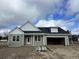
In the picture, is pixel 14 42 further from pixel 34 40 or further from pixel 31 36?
pixel 34 40

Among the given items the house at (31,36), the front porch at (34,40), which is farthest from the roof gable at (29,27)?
the front porch at (34,40)

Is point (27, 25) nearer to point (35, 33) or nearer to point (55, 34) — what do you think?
point (35, 33)

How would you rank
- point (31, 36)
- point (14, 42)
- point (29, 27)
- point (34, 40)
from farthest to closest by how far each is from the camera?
point (29, 27) → point (31, 36) → point (34, 40) → point (14, 42)

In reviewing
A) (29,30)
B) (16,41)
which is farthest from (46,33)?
(16,41)

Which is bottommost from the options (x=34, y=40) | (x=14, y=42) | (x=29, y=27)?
(x=14, y=42)

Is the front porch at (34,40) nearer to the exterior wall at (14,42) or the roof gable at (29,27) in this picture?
the exterior wall at (14,42)

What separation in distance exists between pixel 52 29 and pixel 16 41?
9520mm

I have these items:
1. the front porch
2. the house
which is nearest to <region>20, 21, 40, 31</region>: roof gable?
the house

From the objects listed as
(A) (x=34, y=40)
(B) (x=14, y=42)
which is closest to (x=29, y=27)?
(A) (x=34, y=40)

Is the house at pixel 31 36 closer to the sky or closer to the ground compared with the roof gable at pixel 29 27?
closer to the ground

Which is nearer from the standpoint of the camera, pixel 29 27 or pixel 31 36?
pixel 31 36

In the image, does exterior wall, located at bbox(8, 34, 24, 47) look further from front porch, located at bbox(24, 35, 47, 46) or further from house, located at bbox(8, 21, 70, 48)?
front porch, located at bbox(24, 35, 47, 46)

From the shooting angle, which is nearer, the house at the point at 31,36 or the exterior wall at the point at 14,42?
the exterior wall at the point at 14,42

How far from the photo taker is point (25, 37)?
98.9 feet
